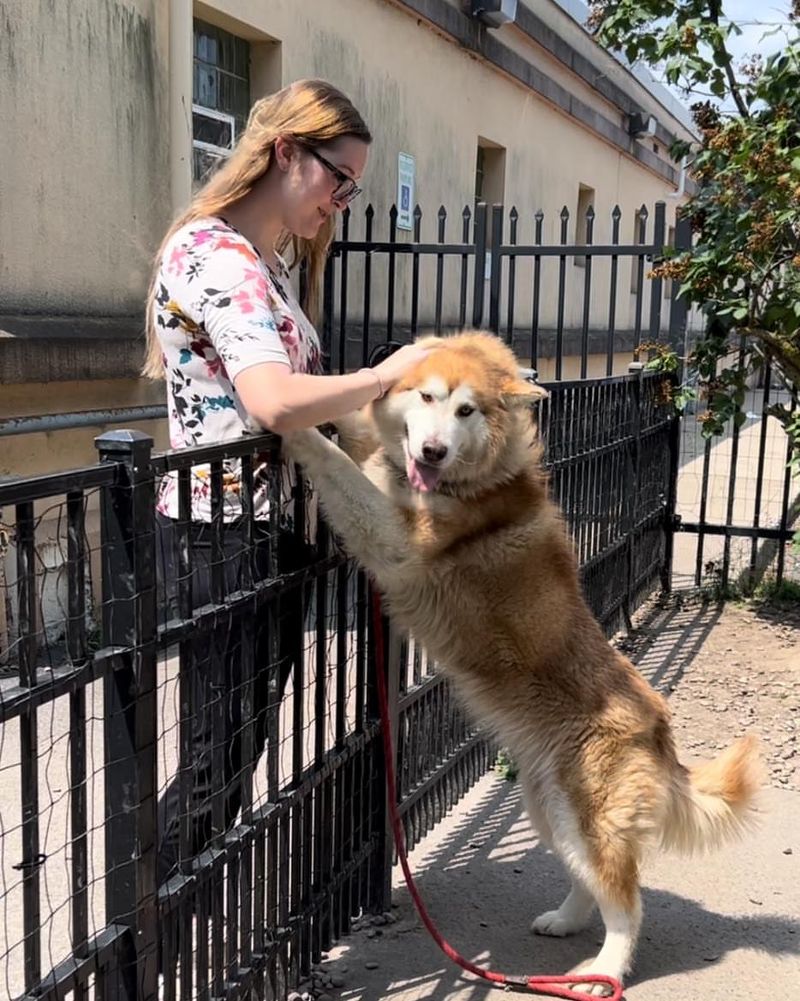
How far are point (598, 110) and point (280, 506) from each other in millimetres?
15542

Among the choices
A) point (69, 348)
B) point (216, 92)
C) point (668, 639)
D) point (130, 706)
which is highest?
point (216, 92)

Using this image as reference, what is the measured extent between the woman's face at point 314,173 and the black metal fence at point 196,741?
2.14 ft

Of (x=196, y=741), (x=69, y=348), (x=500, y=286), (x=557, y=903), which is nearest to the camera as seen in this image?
(x=196, y=741)

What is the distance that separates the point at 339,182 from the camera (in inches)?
103

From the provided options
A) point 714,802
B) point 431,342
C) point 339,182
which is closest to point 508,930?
point 714,802

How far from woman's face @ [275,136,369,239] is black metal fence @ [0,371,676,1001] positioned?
0.65 metres

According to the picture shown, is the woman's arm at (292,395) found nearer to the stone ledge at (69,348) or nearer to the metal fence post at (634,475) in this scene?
the stone ledge at (69,348)

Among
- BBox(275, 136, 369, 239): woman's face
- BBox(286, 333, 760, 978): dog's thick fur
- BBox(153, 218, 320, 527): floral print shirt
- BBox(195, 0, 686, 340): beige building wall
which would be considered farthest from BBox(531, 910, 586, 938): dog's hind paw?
BBox(195, 0, 686, 340): beige building wall

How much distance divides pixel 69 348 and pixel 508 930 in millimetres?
3975

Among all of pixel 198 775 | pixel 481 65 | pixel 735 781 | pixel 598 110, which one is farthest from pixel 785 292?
pixel 598 110

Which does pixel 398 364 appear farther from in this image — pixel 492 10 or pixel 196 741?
pixel 492 10

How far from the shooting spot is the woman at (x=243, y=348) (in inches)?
90.0

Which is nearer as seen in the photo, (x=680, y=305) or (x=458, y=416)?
(x=458, y=416)

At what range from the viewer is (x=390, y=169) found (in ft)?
31.8
